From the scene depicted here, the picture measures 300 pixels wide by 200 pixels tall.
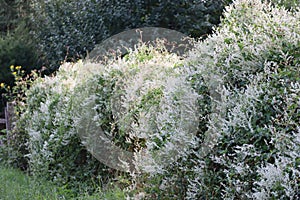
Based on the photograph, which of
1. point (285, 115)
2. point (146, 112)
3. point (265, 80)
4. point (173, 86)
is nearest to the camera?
point (285, 115)

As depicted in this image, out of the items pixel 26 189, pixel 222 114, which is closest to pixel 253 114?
pixel 222 114

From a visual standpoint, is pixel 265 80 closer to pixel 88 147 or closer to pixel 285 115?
pixel 285 115

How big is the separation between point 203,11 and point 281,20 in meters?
6.39

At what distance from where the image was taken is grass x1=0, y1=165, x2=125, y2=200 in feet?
15.0

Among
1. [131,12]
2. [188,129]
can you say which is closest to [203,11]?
[131,12]

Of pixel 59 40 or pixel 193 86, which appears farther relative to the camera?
pixel 59 40

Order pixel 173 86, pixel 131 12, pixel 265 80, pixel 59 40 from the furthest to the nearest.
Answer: pixel 59 40
pixel 131 12
pixel 173 86
pixel 265 80

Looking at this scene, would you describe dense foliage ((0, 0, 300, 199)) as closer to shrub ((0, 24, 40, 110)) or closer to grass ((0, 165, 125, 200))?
grass ((0, 165, 125, 200))

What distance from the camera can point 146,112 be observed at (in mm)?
4344

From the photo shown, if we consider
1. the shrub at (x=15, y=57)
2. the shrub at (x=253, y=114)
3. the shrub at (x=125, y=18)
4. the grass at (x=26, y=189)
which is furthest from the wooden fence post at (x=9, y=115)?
the shrub at (x=253, y=114)

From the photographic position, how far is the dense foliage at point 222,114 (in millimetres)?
2895

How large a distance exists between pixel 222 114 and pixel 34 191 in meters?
2.82

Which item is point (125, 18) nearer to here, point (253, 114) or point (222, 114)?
point (222, 114)

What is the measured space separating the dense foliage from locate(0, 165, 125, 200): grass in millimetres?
252
